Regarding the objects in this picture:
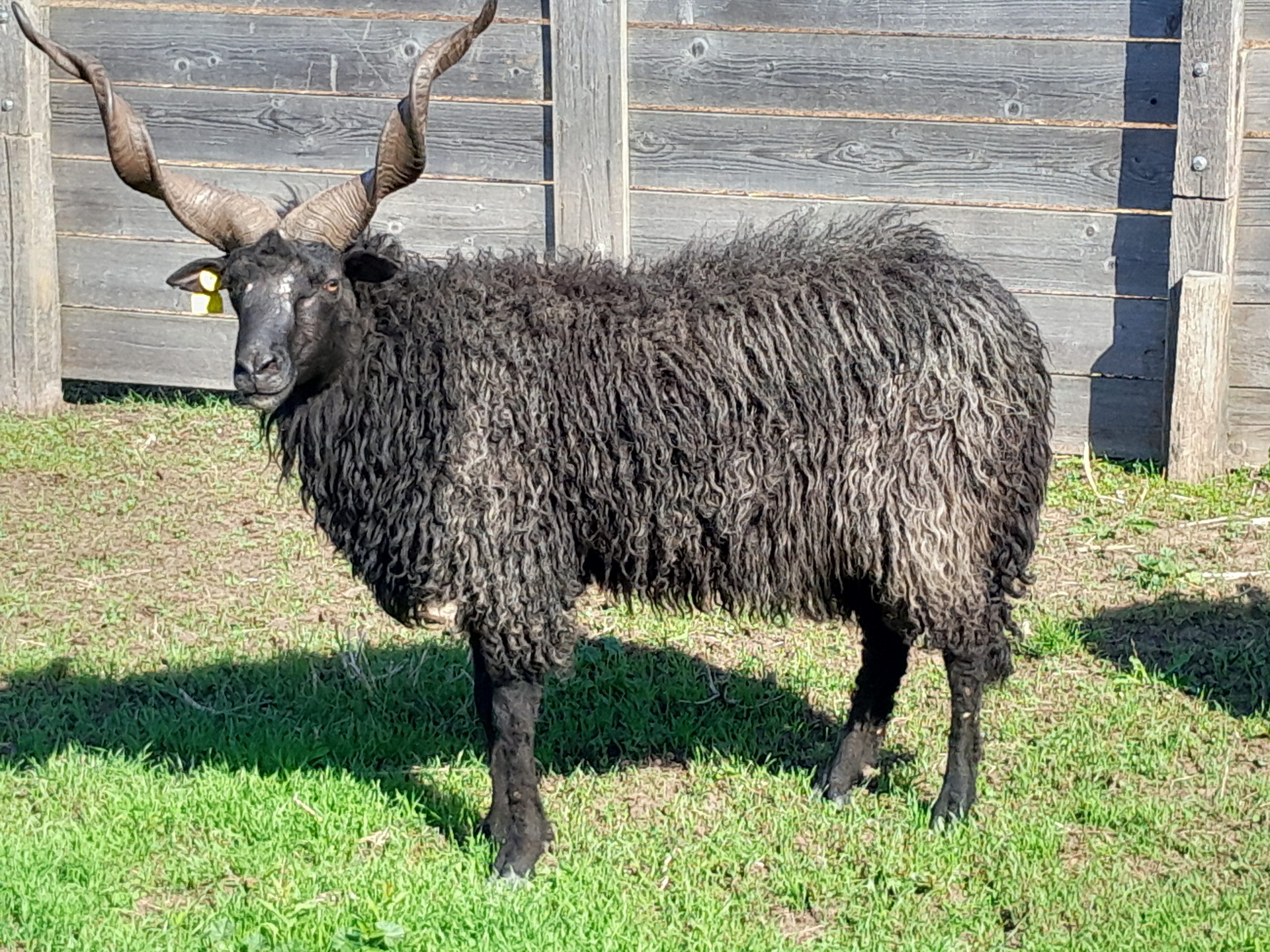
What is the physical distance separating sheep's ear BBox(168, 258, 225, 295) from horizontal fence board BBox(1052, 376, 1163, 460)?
180 inches

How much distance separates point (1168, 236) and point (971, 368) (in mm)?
3386

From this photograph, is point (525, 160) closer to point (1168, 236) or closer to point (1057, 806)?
point (1168, 236)

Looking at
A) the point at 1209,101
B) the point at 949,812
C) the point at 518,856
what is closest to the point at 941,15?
the point at 1209,101

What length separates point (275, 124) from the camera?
9148mm

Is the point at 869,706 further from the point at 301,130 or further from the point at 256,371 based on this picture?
the point at 301,130

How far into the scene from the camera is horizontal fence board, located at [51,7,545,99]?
873 cm

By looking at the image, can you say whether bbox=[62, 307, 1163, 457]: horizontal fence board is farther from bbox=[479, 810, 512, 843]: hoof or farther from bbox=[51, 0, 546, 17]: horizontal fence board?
bbox=[479, 810, 512, 843]: hoof

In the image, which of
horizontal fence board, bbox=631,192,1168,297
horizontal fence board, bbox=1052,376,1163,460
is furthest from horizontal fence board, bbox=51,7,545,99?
horizontal fence board, bbox=1052,376,1163,460

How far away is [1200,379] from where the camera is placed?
7.73m

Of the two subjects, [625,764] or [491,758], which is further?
[625,764]

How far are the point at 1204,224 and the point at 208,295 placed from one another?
4785 mm

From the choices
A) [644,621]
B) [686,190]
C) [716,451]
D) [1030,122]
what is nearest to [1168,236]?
[1030,122]

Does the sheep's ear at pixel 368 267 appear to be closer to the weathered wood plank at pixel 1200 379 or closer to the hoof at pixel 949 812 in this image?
the hoof at pixel 949 812

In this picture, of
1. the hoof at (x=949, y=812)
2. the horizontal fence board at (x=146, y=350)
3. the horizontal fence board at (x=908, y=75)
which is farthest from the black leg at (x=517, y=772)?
the horizontal fence board at (x=146, y=350)
